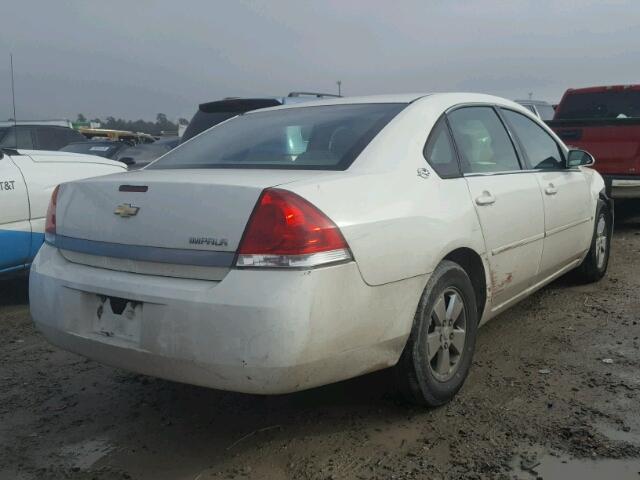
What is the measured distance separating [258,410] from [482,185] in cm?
169

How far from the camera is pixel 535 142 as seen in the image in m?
4.65

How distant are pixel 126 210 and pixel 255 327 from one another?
2.79ft

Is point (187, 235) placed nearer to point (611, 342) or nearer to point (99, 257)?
point (99, 257)

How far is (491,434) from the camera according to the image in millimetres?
2979

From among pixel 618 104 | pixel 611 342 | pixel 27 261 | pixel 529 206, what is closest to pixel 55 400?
pixel 27 261

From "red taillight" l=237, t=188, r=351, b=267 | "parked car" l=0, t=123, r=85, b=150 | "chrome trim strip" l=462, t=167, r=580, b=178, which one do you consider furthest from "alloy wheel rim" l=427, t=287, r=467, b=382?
"parked car" l=0, t=123, r=85, b=150

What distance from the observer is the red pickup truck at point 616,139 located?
8.19 metres

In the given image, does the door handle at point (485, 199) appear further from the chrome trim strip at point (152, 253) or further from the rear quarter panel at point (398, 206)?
the chrome trim strip at point (152, 253)

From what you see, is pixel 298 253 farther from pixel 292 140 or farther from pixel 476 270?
pixel 476 270

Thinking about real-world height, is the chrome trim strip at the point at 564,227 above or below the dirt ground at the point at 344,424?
above

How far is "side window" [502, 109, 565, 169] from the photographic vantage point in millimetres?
4453

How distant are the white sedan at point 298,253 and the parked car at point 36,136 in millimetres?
8524

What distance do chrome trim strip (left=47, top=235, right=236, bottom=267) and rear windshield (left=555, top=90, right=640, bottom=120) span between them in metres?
8.14

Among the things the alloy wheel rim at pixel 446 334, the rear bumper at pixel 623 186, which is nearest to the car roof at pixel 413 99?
the alloy wheel rim at pixel 446 334
